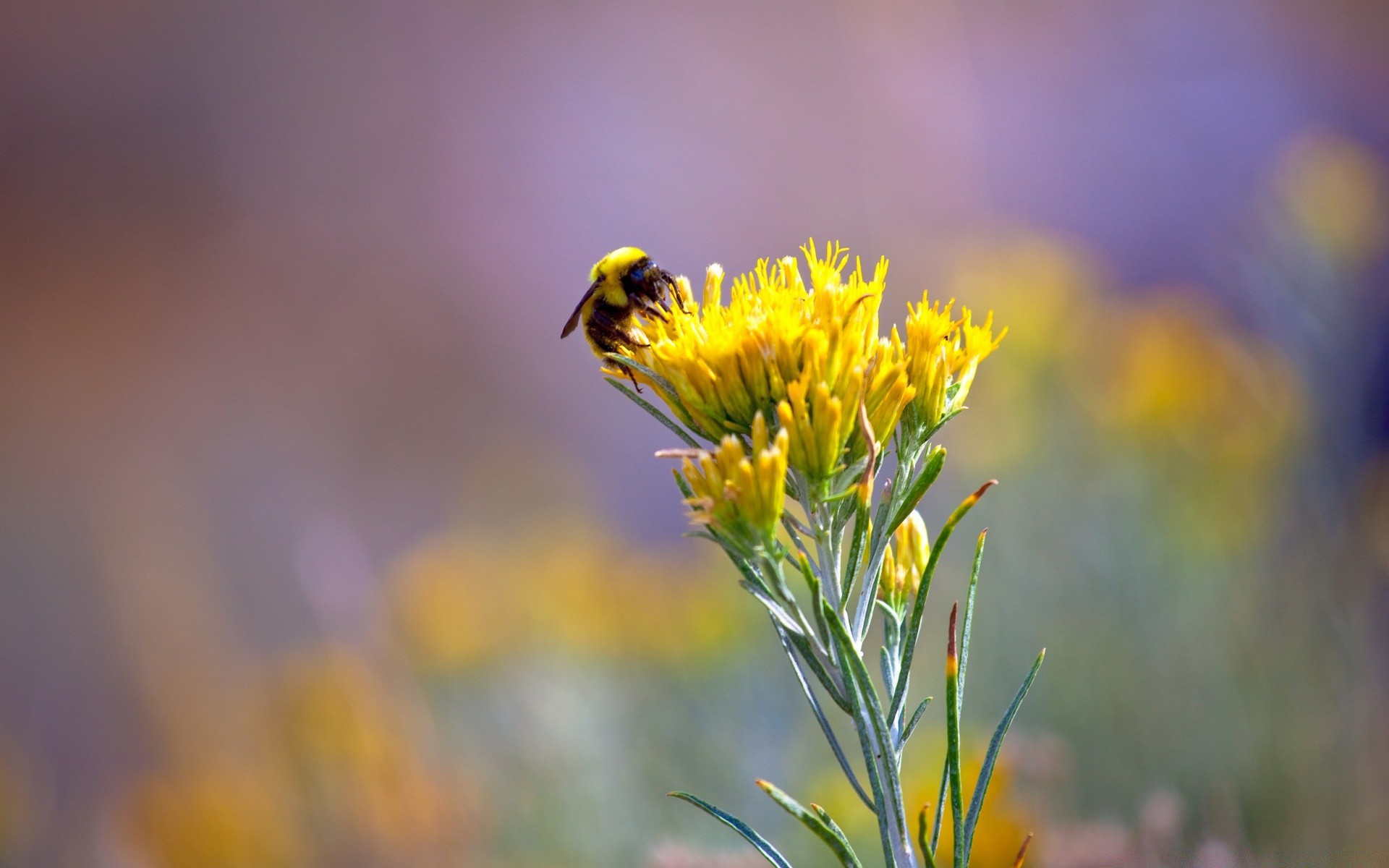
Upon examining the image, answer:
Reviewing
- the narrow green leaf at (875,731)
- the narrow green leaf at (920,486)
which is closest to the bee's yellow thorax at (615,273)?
the narrow green leaf at (920,486)

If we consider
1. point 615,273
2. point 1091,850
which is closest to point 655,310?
point 615,273

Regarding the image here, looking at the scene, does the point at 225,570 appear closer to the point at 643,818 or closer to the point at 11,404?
the point at 11,404

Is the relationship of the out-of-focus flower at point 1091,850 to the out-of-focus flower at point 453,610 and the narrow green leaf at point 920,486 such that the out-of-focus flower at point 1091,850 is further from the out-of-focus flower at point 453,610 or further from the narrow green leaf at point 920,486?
the out-of-focus flower at point 453,610

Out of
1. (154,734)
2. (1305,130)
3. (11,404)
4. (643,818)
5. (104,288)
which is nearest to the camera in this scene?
(643,818)

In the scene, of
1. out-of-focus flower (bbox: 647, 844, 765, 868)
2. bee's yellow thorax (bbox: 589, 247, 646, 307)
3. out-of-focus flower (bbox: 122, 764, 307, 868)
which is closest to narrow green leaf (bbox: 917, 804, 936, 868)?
out-of-focus flower (bbox: 647, 844, 765, 868)

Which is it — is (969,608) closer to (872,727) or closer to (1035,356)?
(872,727)

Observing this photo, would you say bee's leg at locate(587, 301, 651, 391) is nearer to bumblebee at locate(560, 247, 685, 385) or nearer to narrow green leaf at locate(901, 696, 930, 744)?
bumblebee at locate(560, 247, 685, 385)

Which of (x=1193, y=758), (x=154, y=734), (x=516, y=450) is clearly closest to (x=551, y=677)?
(x=1193, y=758)
